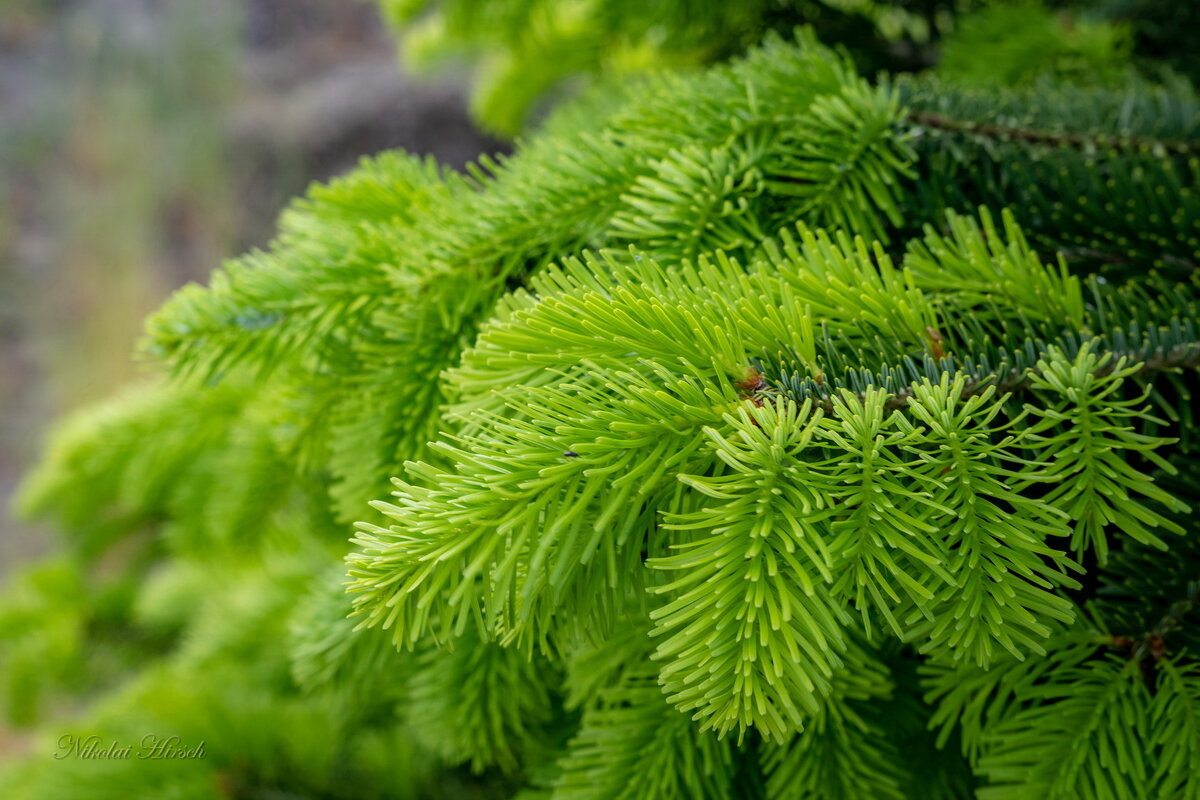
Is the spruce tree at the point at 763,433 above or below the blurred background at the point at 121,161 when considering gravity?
below

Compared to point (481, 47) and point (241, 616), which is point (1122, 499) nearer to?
point (241, 616)

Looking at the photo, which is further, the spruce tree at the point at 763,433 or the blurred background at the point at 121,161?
the blurred background at the point at 121,161

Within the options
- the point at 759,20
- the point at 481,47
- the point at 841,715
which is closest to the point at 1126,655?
the point at 841,715

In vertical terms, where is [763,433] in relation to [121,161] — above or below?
below

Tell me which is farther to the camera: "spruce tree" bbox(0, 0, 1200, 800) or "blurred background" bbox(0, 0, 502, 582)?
"blurred background" bbox(0, 0, 502, 582)

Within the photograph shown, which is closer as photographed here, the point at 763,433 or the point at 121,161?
the point at 763,433
